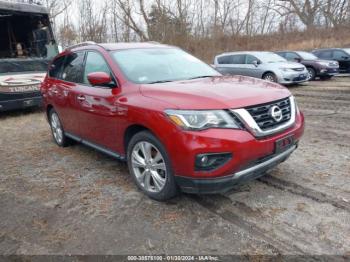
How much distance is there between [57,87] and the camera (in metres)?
5.61

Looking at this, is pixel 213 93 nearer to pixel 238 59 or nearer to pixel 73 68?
pixel 73 68

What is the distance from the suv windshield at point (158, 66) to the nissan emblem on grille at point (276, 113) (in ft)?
4.15

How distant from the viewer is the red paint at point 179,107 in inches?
124

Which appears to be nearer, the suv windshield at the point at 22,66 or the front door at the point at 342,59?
the suv windshield at the point at 22,66

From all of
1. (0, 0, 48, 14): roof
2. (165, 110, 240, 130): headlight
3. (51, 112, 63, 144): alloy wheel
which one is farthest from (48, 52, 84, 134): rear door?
(0, 0, 48, 14): roof

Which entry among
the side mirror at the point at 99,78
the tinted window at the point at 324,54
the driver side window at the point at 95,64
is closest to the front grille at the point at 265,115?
the side mirror at the point at 99,78

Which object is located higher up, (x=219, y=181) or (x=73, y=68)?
(x=73, y=68)

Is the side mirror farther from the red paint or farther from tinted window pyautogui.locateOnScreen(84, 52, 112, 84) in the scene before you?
tinted window pyautogui.locateOnScreen(84, 52, 112, 84)

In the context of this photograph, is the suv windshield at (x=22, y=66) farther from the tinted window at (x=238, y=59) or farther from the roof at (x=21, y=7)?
the tinted window at (x=238, y=59)

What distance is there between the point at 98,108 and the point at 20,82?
233 inches

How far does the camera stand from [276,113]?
3.48m

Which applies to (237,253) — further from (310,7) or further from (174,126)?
→ (310,7)

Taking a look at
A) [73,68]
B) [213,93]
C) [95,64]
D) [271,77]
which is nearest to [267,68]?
[271,77]

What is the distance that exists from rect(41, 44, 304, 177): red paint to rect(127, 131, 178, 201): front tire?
14 cm
